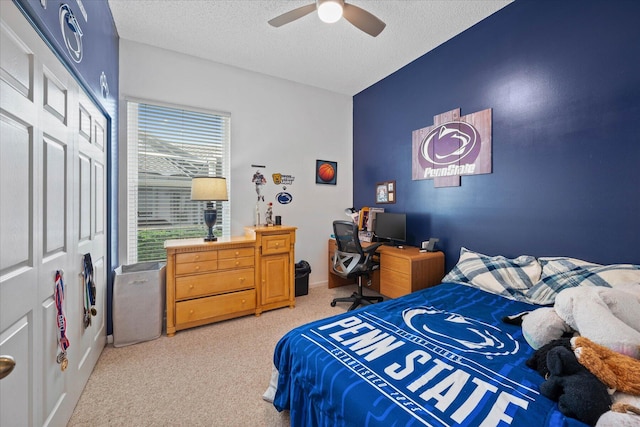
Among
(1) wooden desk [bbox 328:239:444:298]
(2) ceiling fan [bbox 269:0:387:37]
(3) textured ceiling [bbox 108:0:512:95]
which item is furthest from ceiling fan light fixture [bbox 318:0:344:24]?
(1) wooden desk [bbox 328:239:444:298]

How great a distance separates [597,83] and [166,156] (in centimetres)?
390

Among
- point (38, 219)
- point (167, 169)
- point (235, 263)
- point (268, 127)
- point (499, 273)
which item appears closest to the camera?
point (38, 219)

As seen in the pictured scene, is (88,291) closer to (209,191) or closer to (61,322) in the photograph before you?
(61,322)

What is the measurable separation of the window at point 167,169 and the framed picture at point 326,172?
133 cm

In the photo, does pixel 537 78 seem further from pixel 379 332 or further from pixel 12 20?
pixel 12 20

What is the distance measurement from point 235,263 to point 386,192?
218cm

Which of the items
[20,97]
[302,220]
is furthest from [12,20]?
[302,220]

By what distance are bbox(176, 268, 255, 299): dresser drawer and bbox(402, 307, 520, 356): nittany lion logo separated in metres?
1.72

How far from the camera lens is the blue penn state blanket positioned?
933 millimetres

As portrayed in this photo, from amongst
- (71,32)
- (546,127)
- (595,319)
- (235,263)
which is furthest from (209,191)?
(546,127)

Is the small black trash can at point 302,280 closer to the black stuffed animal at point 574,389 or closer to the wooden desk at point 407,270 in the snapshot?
the wooden desk at point 407,270

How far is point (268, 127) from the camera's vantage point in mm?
3500

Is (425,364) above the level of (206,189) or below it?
below

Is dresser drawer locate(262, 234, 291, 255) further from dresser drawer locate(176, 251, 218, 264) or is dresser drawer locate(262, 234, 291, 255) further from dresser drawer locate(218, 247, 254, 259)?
dresser drawer locate(176, 251, 218, 264)
